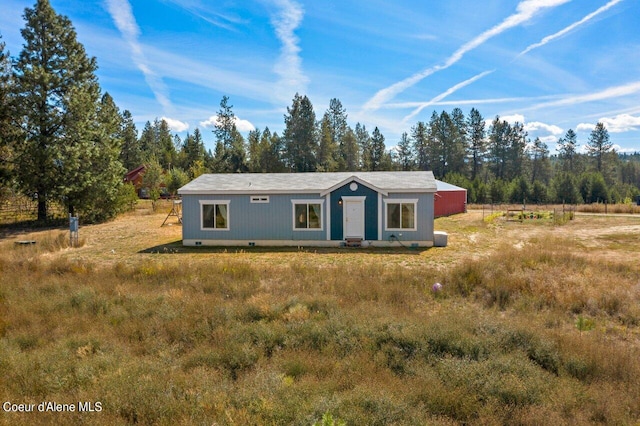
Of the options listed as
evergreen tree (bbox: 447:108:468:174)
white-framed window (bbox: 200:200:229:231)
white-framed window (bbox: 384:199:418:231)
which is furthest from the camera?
evergreen tree (bbox: 447:108:468:174)

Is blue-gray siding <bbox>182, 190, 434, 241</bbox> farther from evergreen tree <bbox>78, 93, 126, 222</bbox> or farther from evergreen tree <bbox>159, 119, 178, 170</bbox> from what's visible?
evergreen tree <bbox>159, 119, 178, 170</bbox>

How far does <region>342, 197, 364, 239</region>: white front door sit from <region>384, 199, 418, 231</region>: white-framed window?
1086 mm

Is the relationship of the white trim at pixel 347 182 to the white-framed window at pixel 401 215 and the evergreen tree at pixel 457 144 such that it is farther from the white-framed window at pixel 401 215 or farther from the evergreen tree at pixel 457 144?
the evergreen tree at pixel 457 144

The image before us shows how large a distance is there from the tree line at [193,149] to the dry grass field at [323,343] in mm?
13447

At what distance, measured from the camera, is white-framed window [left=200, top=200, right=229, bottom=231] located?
16812mm

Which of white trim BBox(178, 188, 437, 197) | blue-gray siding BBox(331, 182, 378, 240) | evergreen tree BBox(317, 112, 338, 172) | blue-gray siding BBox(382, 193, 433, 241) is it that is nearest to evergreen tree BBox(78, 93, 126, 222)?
white trim BBox(178, 188, 437, 197)

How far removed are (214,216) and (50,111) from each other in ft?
45.3

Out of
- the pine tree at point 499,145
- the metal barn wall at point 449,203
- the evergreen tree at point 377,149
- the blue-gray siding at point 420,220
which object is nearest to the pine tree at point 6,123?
the blue-gray siding at point 420,220

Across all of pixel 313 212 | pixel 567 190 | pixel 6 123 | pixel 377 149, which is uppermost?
pixel 377 149

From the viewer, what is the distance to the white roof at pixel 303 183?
623 inches

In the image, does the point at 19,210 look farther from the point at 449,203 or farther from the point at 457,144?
the point at 457,144

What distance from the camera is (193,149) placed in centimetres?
6188

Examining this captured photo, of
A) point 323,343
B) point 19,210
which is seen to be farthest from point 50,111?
point 323,343

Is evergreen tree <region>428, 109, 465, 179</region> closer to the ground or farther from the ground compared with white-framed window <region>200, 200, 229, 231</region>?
farther from the ground
